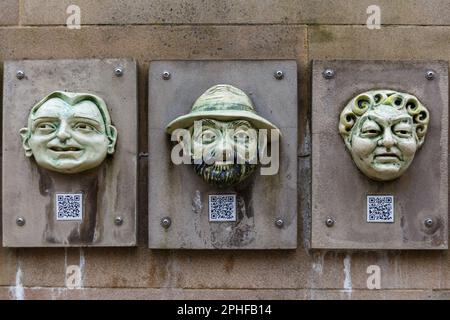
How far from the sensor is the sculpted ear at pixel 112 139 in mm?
4180

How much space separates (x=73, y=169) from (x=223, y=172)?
80 cm

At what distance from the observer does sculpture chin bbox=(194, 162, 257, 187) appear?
157 inches

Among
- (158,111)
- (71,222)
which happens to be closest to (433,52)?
(158,111)

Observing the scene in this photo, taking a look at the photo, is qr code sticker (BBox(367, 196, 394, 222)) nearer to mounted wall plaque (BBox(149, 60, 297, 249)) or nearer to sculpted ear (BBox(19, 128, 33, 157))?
mounted wall plaque (BBox(149, 60, 297, 249))

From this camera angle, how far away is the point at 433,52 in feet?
14.1

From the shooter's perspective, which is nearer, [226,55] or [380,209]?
[380,209]

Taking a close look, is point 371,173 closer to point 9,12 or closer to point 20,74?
point 20,74

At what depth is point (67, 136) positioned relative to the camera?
4.06 meters

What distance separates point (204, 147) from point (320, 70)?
780 mm

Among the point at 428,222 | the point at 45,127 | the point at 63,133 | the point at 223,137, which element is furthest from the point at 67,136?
the point at 428,222

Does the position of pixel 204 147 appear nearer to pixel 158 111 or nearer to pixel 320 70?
pixel 158 111

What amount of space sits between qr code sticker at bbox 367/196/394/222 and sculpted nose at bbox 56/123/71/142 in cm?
161

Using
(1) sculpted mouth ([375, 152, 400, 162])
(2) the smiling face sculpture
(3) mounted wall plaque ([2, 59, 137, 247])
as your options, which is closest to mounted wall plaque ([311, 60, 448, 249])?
(1) sculpted mouth ([375, 152, 400, 162])

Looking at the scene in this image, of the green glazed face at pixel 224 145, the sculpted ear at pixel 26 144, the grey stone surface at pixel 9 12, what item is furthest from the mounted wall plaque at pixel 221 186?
the grey stone surface at pixel 9 12
